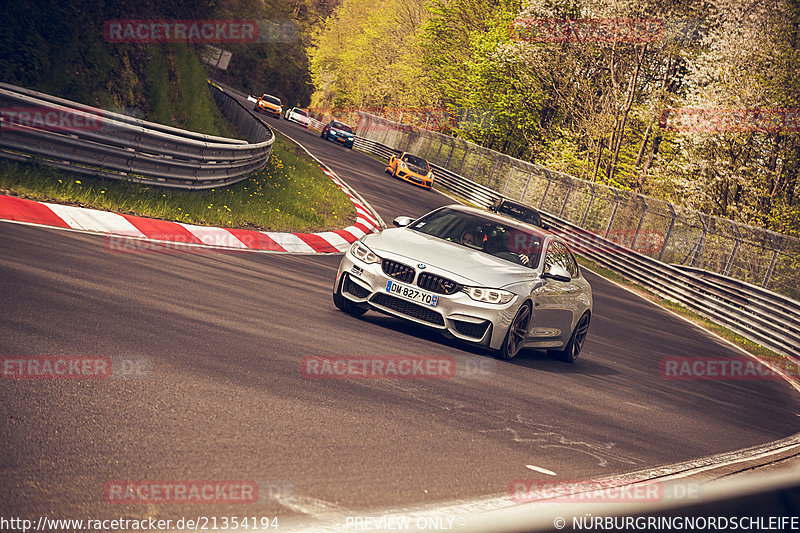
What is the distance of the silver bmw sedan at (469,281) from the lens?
8898mm

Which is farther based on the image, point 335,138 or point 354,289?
point 335,138

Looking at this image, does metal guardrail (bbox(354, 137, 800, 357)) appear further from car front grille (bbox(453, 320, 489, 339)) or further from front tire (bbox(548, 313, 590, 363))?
car front grille (bbox(453, 320, 489, 339))

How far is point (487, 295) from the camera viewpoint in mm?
8898

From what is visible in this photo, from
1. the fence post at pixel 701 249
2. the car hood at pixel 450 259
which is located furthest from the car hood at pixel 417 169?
the car hood at pixel 450 259

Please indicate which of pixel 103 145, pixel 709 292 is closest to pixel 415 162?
pixel 709 292

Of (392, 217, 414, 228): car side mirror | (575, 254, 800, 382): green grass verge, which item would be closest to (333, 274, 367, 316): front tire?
(392, 217, 414, 228): car side mirror

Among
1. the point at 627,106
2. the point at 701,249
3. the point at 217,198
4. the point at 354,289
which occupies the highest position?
the point at 627,106

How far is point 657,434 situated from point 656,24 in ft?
112

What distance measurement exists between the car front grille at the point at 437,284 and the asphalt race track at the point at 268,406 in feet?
1.92

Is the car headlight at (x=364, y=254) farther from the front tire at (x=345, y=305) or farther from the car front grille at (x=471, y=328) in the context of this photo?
the car front grille at (x=471, y=328)

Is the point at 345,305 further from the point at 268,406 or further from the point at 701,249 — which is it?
the point at 701,249

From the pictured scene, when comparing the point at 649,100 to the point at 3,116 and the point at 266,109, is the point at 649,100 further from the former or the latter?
the point at 266,109

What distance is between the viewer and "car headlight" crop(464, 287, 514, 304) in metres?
8.87

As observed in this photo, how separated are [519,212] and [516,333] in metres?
19.3
